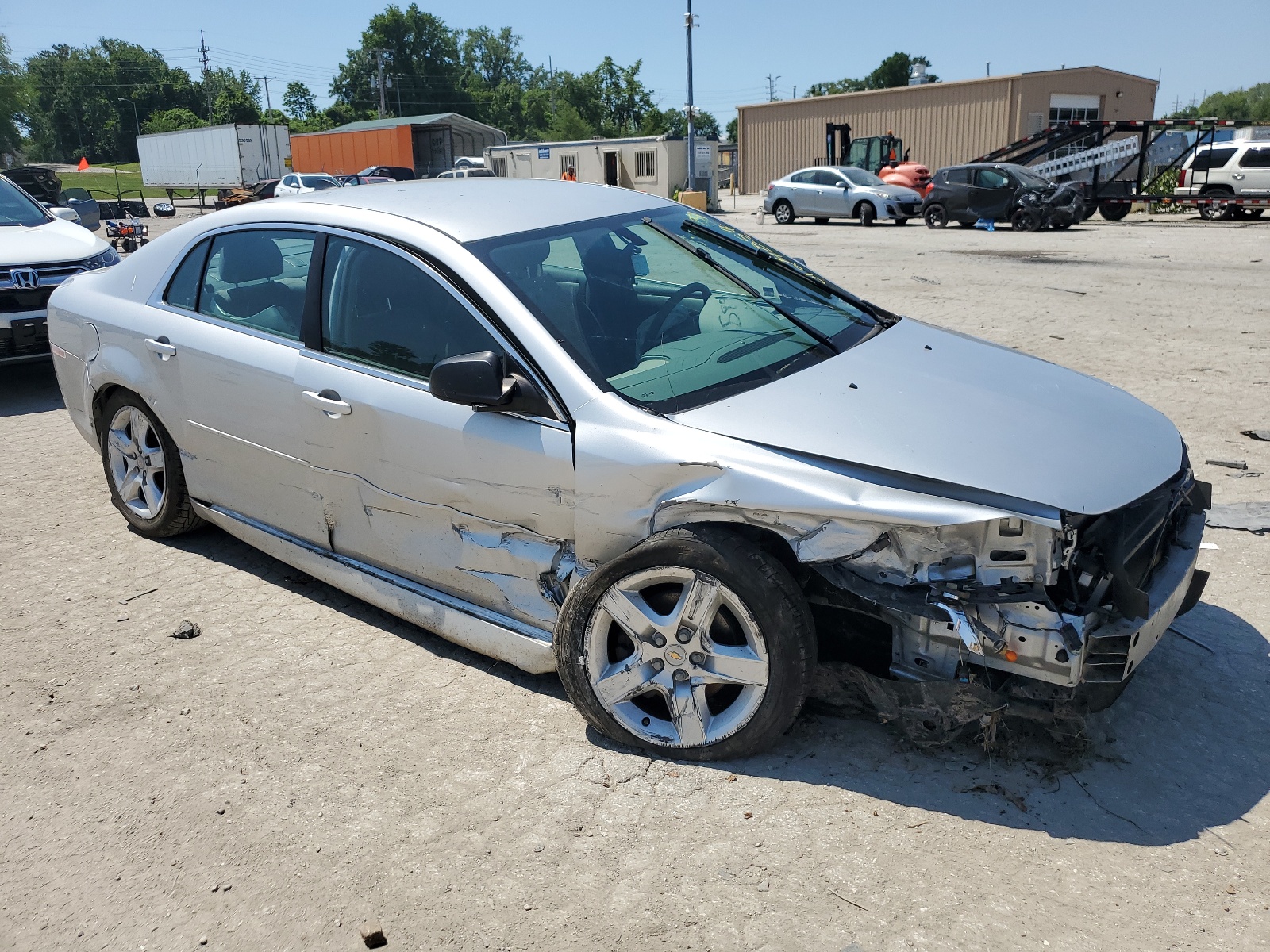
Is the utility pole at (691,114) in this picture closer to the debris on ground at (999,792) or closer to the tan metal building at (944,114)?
the tan metal building at (944,114)

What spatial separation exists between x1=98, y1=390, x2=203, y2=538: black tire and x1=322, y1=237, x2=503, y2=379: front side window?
4.55 ft

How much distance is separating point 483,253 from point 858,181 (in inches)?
971

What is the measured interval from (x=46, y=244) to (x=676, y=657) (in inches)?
309

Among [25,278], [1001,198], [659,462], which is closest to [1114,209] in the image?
[1001,198]

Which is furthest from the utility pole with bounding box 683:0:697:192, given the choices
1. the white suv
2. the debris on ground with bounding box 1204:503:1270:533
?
the debris on ground with bounding box 1204:503:1270:533

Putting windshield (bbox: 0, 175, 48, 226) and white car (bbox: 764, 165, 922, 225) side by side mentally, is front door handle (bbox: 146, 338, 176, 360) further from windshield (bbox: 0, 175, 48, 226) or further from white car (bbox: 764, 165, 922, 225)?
white car (bbox: 764, 165, 922, 225)

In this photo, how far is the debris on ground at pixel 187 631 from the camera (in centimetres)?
404

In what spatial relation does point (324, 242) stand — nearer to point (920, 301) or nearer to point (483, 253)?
point (483, 253)

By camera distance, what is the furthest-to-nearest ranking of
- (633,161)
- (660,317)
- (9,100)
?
(9,100), (633,161), (660,317)

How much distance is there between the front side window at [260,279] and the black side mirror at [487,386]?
1.01 m

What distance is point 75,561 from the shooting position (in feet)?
15.8

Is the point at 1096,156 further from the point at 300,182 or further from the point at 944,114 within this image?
the point at 300,182

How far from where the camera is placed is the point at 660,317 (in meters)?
3.54

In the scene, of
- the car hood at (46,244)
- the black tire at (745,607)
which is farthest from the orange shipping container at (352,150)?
the black tire at (745,607)
